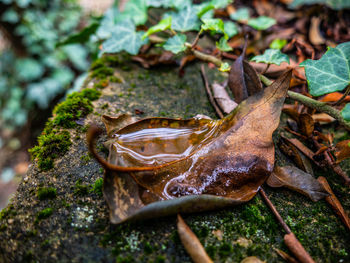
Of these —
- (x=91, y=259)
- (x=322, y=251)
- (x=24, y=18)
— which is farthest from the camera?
(x=24, y=18)

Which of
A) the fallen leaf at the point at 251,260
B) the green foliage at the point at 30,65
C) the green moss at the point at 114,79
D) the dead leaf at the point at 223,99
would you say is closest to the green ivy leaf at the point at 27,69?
the green foliage at the point at 30,65

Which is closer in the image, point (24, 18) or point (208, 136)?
point (208, 136)

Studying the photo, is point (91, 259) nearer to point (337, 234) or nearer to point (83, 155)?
point (83, 155)

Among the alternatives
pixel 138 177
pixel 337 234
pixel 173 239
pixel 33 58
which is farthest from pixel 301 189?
pixel 33 58

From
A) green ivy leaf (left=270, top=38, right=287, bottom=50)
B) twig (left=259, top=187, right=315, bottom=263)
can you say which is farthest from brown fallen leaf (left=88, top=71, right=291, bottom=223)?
green ivy leaf (left=270, top=38, right=287, bottom=50)

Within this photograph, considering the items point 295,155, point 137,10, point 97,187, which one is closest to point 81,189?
point 97,187

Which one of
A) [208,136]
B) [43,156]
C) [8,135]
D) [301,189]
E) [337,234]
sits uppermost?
[43,156]

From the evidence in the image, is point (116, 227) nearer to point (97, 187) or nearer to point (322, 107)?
point (97, 187)
